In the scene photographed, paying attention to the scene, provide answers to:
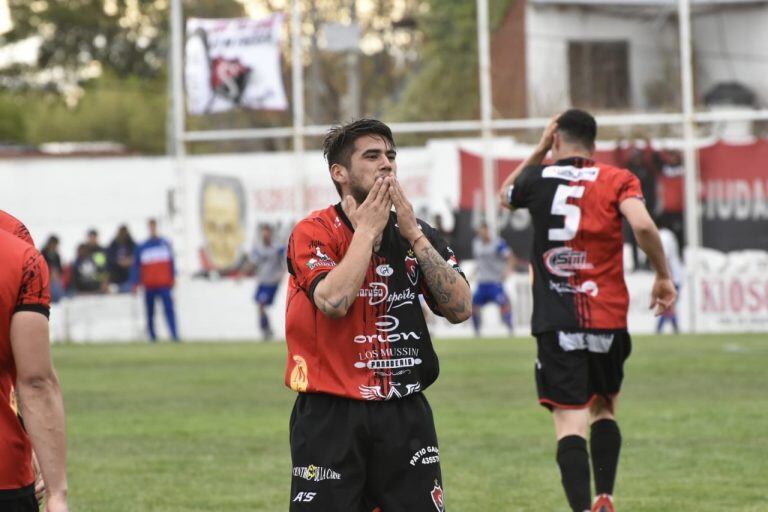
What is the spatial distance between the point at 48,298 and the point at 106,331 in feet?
88.6

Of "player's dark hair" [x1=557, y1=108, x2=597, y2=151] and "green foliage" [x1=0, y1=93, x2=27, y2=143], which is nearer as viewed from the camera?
"player's dark hair" [x1=557, y1=108, x2=597, y2=151]

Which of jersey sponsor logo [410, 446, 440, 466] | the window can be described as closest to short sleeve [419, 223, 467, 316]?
jersey sponsor logo [410, 446, 440, 466]

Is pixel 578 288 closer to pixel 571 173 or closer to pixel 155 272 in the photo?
pixel 571 173

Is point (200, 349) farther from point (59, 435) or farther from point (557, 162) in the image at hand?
point (59, 435)

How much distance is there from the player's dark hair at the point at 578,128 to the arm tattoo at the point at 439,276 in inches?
111

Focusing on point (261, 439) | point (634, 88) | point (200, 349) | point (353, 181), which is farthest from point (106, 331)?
point (353, 181)

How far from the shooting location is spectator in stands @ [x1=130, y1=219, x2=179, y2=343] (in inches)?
1117

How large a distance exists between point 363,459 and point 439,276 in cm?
69

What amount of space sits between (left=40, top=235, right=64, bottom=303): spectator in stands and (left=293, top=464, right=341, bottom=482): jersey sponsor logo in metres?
24.0

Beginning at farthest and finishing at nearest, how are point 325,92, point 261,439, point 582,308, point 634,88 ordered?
point 325,92, point 634,88, point 261,439, point 582,308

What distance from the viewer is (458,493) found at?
9.56 metres

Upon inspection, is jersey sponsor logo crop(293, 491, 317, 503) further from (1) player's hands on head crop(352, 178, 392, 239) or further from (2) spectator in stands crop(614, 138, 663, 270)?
(2) spectator in stands crop(614, 138, 663, 270)

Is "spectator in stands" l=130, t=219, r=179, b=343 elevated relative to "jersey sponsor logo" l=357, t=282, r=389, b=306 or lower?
lower

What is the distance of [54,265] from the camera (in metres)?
29.6
